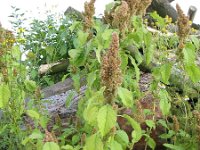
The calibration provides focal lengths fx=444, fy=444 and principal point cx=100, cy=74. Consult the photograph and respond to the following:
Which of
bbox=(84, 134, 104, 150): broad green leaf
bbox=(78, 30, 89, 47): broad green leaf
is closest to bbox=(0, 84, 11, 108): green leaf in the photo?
bbox=(78, 30, 89, 47): broad green leaf

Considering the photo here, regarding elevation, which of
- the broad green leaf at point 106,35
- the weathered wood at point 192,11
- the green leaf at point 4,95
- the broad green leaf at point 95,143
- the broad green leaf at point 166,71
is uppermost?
the broad green leaf at point 106,35

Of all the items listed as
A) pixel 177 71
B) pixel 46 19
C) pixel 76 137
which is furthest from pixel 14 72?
pixel 46 19

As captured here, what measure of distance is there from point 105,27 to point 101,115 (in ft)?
2.84

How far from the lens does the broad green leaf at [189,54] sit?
236 cm

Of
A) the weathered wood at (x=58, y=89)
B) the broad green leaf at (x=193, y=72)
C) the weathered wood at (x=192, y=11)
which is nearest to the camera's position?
the broad green leaf at (x=193, y=72)

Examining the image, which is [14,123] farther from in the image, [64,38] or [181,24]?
[64,38]

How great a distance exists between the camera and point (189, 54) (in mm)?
2389

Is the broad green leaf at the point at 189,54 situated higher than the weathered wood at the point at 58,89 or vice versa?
the broad green leaf at the point at 189,54

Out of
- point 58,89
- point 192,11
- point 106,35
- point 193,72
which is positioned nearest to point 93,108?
point 106,35

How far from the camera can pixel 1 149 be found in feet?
12.1

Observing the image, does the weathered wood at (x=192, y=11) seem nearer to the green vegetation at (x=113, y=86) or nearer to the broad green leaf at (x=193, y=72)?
the green vegetation at (x=113, y=86)

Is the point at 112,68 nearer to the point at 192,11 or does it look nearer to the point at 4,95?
the point at 4,95

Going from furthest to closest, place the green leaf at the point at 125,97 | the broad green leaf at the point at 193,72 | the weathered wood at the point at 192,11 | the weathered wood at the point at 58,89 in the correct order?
1. the weathered wood at the point at 192,11
2. the weathered wood at the point at 58,89
3. the broad green leaf at the point at 193,72
4. the green leaf at the point at 125,97

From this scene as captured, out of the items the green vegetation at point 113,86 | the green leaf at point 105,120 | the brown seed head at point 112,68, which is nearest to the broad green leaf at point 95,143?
the green vegetation at point 113,86
